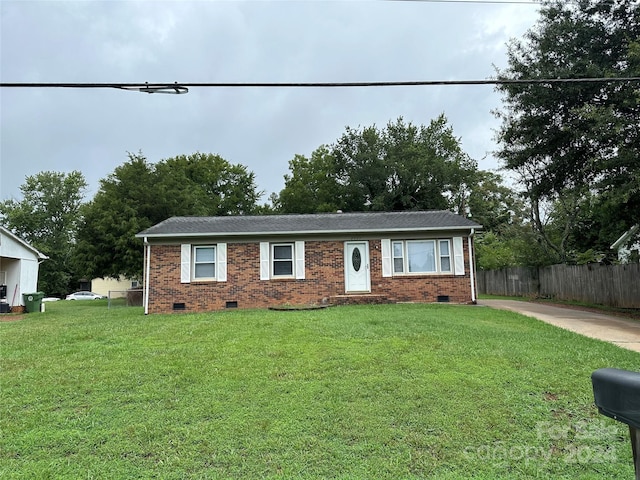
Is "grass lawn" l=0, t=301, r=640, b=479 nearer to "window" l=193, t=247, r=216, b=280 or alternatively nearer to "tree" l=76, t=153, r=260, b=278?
"window" l=193, t=247, r=216, b=280

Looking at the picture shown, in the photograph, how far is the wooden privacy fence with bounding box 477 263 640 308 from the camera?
1402 cm

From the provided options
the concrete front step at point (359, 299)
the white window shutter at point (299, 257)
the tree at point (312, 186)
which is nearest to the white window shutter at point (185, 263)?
the white window shutter at point (299, 257)

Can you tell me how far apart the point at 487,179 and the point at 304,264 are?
21890 millimetres

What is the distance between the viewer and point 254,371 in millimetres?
5223

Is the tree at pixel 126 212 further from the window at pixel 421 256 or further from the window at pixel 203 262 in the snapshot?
the window at pixel 421 256

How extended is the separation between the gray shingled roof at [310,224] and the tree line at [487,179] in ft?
12.3

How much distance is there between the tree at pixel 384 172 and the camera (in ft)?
111

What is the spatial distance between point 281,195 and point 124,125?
20.0 m

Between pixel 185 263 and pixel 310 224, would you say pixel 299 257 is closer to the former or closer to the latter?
pixel 310 224

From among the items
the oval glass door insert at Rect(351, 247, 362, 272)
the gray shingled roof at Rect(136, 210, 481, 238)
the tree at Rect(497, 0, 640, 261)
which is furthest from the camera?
the oval glass door insert at Rect(351, 247, 362, 272)

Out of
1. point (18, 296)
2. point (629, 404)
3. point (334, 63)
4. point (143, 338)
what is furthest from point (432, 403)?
point (18, 296)

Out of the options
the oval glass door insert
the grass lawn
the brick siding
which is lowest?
the grass lawn

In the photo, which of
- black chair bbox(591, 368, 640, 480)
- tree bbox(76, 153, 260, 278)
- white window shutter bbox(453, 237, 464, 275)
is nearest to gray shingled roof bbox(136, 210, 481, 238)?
white window shutter bbox(453, 237, 464, 275)

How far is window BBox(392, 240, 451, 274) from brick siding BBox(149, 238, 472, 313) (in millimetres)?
315
